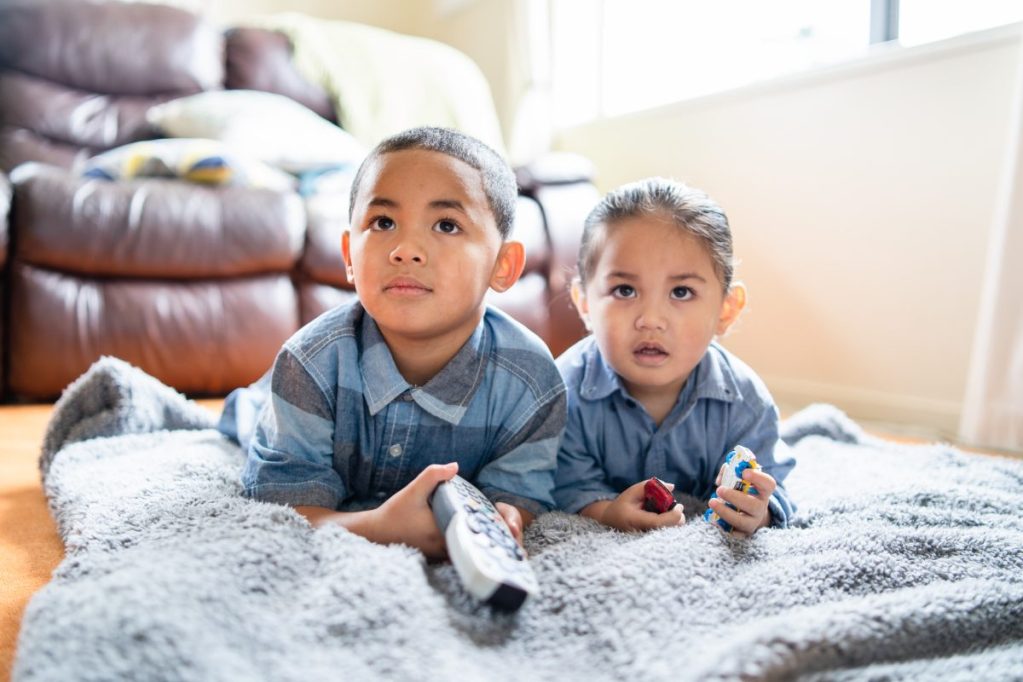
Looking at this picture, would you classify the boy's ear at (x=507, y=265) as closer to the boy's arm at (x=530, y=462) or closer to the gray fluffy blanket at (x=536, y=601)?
the boy's arm at (x=530, y=462)

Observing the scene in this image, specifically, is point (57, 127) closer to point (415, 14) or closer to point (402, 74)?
point (402, 74)

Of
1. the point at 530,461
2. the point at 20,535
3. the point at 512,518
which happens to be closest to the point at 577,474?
the point at 530,461

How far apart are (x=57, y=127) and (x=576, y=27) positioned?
1767 millimetres

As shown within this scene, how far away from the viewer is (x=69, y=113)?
2418mm

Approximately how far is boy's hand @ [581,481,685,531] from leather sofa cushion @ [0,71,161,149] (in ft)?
6.88

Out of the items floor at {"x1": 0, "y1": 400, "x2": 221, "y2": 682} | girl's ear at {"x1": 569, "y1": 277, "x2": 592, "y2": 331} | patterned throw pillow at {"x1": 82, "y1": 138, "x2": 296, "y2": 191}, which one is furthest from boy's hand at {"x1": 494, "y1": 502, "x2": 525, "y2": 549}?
patterned throw pillow at {"x1": 82, "y1": 138, "x2": 296, "y2": 191}

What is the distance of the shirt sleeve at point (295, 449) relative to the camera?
86 cm

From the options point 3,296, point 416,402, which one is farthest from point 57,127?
point 416,402

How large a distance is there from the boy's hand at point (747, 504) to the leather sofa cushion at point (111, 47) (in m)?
2.35

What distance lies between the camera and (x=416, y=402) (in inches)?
35.7

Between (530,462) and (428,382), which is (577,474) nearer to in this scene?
(530,462)

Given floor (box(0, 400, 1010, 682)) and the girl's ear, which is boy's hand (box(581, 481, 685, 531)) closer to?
the girl's ear

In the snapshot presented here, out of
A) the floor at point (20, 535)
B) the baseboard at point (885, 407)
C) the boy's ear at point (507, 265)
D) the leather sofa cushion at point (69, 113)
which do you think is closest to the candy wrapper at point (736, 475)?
the boy's ear at point (507, 265)

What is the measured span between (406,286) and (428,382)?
122 mm
